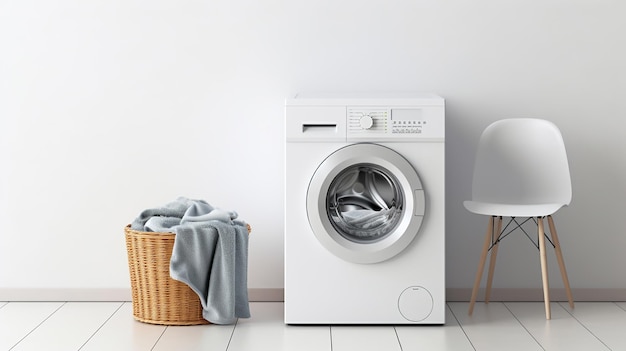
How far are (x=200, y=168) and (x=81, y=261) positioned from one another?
620mm

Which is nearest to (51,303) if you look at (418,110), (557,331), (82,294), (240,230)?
(82,294)

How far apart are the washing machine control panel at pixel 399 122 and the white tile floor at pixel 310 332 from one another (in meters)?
0.69

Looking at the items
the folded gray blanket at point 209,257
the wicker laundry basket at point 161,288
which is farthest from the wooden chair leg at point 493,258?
the wicker laundry basket at point 161,288

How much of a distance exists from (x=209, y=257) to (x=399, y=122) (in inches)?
32.9

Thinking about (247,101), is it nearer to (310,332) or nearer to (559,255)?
(310,332)

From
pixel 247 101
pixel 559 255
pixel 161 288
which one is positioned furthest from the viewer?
pixel 247 101

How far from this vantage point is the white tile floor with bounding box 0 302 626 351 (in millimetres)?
2996

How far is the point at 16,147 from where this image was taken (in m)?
3.64

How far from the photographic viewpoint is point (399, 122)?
319cm

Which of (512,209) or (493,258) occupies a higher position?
(512,209)

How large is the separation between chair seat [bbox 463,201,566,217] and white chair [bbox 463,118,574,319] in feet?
0.29

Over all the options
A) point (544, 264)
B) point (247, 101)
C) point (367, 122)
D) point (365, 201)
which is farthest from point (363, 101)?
point (544, 264)

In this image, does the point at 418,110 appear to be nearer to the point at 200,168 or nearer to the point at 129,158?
the point at 200,168

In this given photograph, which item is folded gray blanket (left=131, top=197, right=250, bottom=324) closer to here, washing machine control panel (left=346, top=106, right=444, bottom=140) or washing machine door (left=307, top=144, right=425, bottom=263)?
washing machine door (left=307, top=144, right=425, bottom=263)
